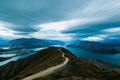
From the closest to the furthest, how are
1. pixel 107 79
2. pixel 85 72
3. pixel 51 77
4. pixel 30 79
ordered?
pixel 30 79 → pixel 51 77 → pixel 107 79 → pixel 85 72

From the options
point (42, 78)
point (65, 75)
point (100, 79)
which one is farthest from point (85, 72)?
point (42, 78)

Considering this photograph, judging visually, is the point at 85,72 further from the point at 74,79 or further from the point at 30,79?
the point at 30,79

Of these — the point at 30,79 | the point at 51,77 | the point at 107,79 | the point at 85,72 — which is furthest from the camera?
the point at 85,72

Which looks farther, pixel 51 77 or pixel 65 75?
pixel 65 75

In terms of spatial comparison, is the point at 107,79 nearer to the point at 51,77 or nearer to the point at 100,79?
the point at 100,79

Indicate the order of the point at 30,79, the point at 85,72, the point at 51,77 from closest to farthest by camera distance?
1. the point at 30,79
2. the point at 51,77
3. the point at 85,72

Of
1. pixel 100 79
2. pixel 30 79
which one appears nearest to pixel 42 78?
pixel 30 79

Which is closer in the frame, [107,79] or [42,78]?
[42,78]
